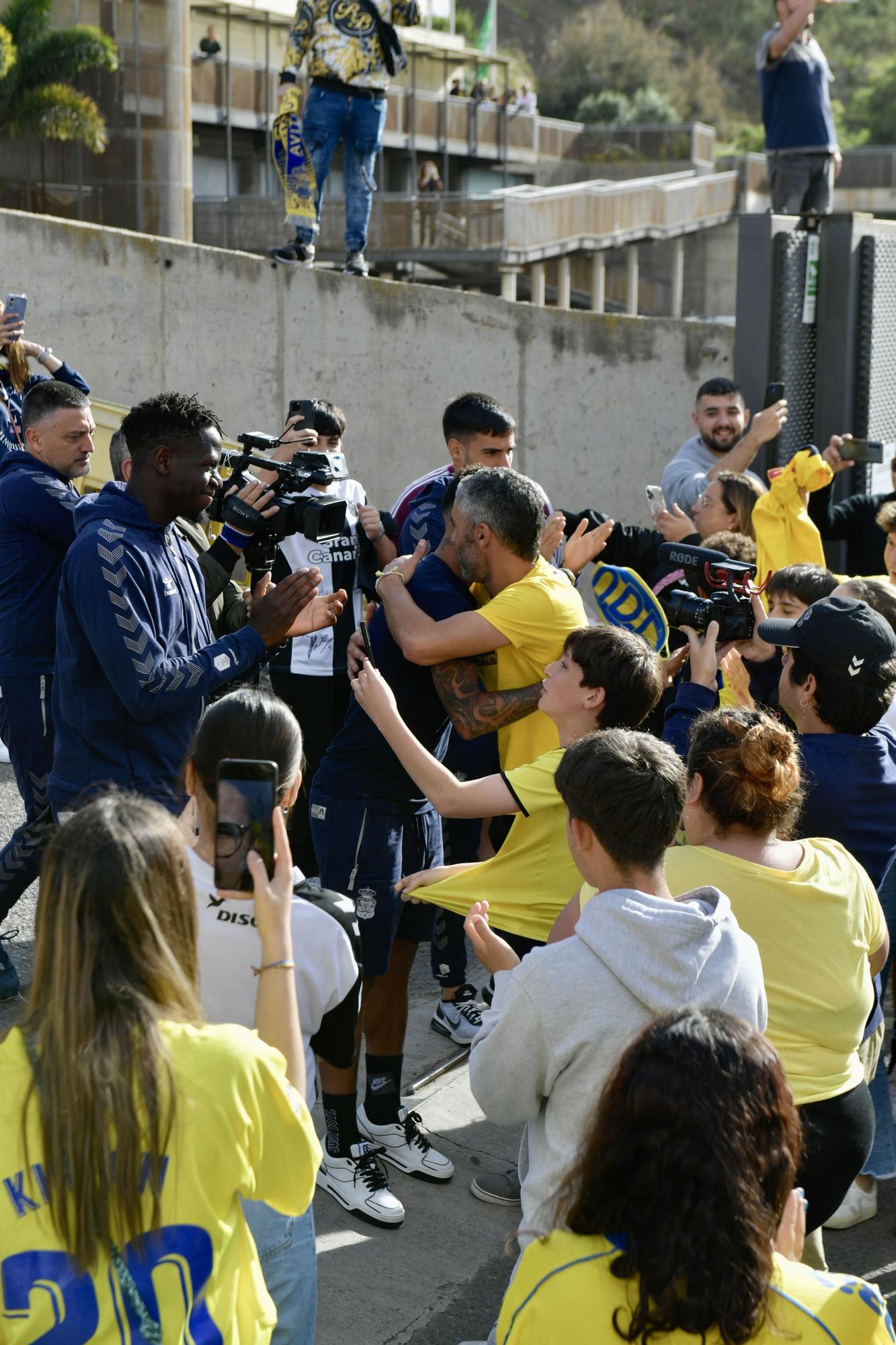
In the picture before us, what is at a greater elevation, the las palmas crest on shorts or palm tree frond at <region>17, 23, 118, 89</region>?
palm tree frond at <region>17, 23, 118, 89</region>

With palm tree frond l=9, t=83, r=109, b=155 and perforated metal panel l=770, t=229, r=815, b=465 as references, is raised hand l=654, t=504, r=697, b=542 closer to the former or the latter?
perforated metal panel l=770, t=229, r=815, b=465

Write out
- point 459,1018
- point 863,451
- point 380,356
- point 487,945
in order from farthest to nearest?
1. point 380,356
2. point 863,451
3. point 459,1018
4. point 487,945

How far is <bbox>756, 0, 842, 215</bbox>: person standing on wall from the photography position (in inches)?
335

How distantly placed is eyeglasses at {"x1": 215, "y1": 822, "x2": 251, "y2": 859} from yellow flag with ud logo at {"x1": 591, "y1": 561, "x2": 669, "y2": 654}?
301 cm

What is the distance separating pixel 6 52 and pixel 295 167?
45.6ft

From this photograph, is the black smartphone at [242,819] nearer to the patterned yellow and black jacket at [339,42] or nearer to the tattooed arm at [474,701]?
the tattooed arm at [474,701]

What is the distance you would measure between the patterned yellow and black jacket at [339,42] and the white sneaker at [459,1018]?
686 centimetres

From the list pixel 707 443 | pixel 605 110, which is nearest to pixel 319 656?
pixel 707 443

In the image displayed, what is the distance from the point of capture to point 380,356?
9836mm

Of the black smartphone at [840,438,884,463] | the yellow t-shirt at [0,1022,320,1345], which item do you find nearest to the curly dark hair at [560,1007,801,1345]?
the yellow t-shirt at [0,1022,320,1345]

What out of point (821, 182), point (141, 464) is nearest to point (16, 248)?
point (821, 182)

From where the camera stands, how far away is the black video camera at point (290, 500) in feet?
13.4

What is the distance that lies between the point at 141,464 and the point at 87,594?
41 centimetres

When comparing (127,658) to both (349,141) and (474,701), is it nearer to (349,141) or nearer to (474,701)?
(474,701)
